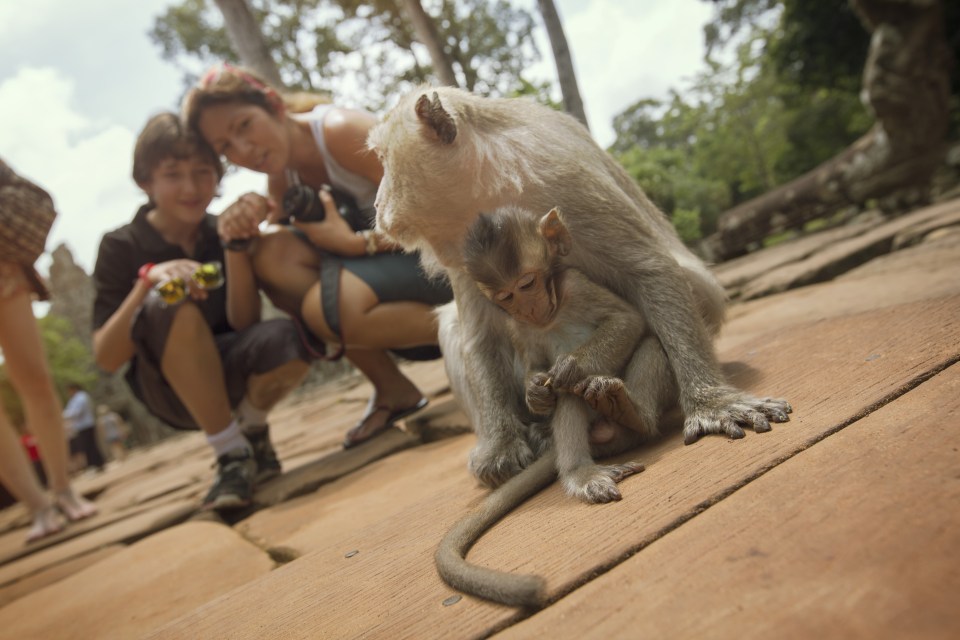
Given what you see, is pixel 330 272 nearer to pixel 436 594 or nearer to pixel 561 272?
pixel 561 272

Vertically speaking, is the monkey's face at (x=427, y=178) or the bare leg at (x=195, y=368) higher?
the monkey's face at (x=427, y=178)

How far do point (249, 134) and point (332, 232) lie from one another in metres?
0.64

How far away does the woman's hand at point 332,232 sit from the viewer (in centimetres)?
328

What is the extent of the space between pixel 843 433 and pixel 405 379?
294 cm

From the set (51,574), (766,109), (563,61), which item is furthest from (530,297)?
(766,109)

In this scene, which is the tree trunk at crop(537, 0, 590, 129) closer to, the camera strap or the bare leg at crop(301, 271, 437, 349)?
the bare leg at crop(301, 271, 437, 349)

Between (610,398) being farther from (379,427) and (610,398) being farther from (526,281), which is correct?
(379,427)

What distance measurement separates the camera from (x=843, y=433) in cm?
136

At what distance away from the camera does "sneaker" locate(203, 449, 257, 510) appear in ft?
9.93

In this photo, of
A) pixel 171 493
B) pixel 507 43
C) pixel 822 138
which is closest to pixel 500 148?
pixel 171 493

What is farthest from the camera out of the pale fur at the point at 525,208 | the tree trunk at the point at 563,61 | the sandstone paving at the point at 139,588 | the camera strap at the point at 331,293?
the tree trunk at the point at 563,61

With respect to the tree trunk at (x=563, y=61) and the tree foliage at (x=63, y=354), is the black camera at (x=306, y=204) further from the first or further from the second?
the tree foliage at (x=63, y=354)

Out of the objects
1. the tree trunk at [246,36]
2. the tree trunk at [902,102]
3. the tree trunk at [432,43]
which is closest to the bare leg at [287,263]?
the tree trunk at [432,43]

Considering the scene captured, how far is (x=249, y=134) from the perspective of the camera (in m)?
3.19
